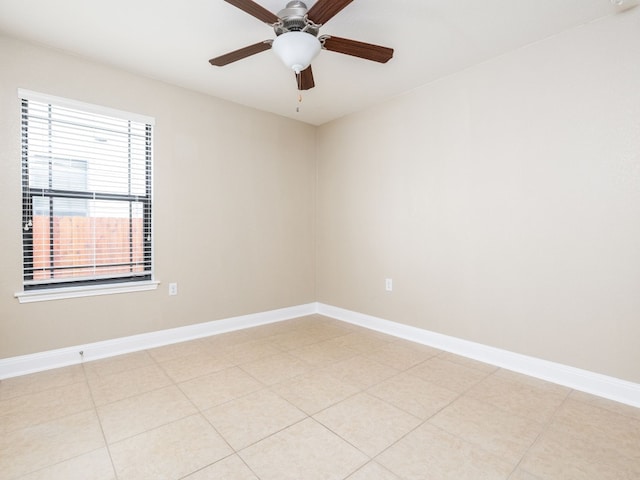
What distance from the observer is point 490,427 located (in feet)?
5.93

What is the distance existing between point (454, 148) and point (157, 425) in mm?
2979

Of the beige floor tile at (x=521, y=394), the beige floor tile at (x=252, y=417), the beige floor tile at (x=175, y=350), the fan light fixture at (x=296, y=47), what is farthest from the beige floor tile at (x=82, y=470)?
the fan light fixture at (x=296, y=47)

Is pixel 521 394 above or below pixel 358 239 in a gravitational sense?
below

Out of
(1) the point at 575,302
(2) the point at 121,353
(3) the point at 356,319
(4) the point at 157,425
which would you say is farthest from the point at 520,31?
(2) the point at 121,353

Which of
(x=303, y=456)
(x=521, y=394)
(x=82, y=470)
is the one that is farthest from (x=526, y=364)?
(x=82, y=470)

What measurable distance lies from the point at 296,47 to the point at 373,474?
7.04 feet

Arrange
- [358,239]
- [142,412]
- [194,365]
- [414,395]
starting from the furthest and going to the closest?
[358,239] → [194,365] → [414,395] → [142,412]

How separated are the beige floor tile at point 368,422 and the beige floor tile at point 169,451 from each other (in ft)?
1.93

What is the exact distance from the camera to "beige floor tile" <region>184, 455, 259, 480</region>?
1.42m

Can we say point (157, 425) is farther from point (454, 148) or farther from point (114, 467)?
point (454, 148)

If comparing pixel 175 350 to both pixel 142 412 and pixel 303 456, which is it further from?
pixel 303 456

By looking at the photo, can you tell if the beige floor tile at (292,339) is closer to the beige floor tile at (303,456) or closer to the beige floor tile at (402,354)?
the beige floor tile at (402,354)

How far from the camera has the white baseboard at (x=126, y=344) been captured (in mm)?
2428

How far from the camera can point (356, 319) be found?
149 inches
